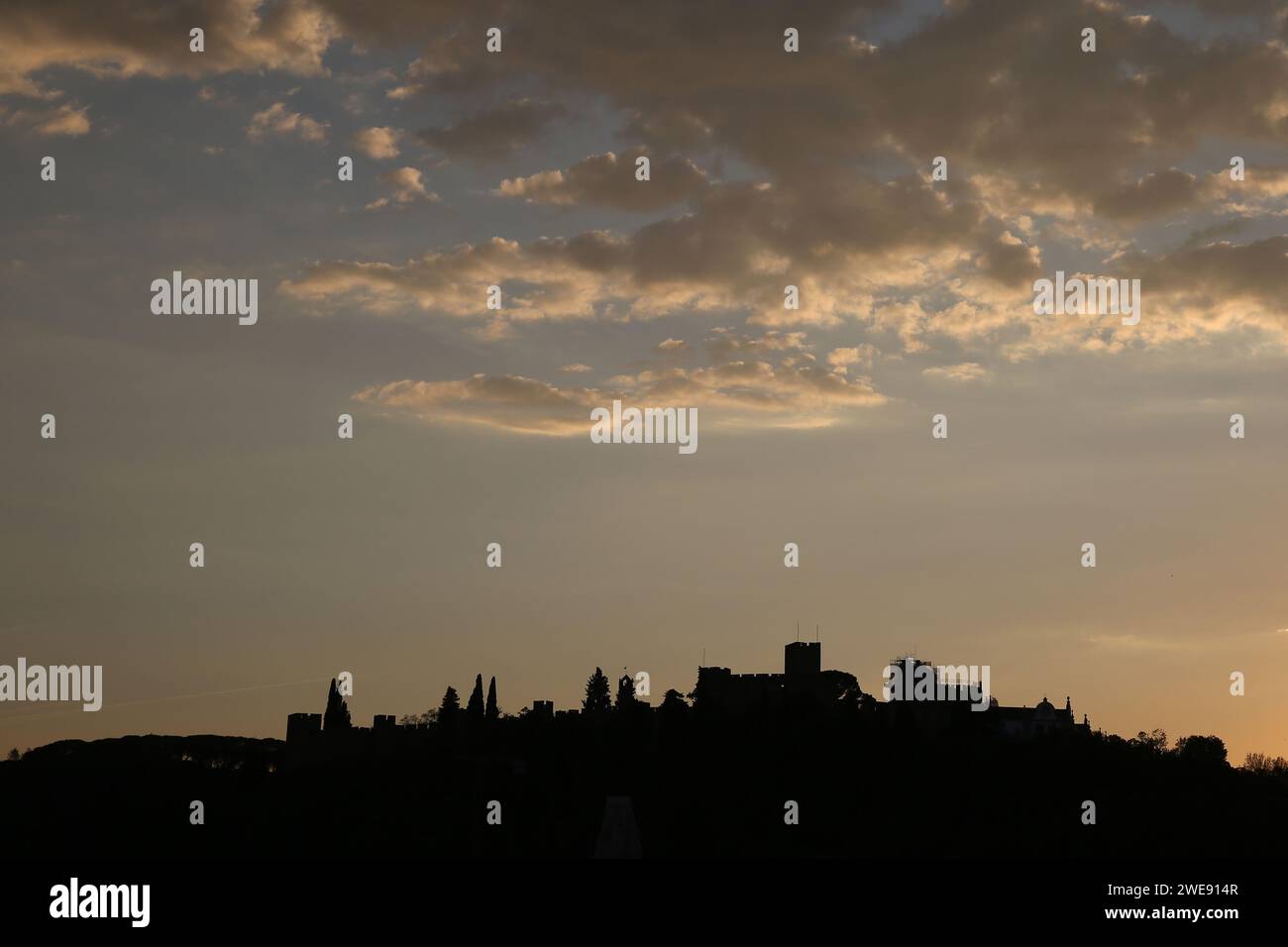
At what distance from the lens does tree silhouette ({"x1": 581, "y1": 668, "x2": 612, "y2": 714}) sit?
7131 inches

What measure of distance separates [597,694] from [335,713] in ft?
98.9

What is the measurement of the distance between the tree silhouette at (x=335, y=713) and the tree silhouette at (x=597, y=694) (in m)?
27.3

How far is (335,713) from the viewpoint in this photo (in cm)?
18238

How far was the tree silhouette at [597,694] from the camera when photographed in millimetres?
181125

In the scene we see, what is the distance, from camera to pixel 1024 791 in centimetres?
15388

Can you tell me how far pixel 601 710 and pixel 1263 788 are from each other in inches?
2864

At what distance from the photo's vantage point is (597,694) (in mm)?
183625

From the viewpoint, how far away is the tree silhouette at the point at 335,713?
597 ft

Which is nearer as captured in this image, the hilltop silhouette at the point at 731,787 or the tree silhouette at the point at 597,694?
the hilltop silhouette at the point at 731,787

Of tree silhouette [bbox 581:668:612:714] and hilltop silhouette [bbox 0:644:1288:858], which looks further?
tree silhouette [bbox 581:668:612:714]

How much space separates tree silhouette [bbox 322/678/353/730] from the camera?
597 ft

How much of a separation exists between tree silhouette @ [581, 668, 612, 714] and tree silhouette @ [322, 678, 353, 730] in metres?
27.3
